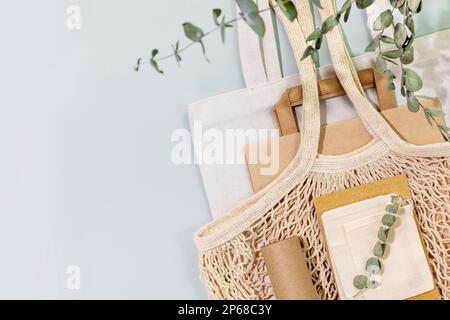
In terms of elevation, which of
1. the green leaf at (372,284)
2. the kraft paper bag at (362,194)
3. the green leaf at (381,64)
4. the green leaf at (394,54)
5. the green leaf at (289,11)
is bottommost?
the green leaf at (372,284)

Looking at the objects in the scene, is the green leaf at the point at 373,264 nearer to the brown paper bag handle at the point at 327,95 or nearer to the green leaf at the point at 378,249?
the green leaf at the point at 378,249

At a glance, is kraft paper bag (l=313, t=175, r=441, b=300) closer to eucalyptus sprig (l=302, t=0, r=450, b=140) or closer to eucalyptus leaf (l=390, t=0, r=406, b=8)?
eucalyptus sprig (l=302, t=0, r=450, b=140)

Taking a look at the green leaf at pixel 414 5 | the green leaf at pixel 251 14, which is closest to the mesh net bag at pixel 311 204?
the green leaf at pixel 414 5

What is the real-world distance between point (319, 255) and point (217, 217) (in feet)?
0.40

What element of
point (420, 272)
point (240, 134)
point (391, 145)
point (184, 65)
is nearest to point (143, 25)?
point (184, 65)

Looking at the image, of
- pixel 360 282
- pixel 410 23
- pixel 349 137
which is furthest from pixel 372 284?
pixel 410 23

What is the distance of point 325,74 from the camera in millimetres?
686

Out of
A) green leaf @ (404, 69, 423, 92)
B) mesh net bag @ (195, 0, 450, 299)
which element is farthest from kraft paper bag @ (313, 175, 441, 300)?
green leaf @ (404, 69, 423, 92)

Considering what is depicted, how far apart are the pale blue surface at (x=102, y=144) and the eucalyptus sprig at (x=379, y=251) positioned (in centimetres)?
20

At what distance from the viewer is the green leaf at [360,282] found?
621 millimetres

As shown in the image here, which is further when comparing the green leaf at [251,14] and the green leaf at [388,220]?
the green leaf at [388,220]

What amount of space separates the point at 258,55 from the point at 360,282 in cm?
28

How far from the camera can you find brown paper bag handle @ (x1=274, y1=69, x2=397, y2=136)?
2.21 ft
